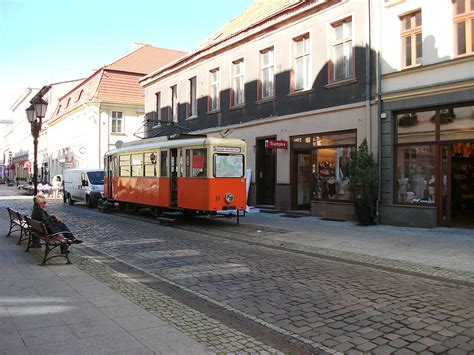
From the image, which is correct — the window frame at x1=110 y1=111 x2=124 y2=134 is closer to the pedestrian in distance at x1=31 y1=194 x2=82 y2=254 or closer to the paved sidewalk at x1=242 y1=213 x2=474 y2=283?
the paved sidewalk at x1=242 y1=213 x2=474 y2=283

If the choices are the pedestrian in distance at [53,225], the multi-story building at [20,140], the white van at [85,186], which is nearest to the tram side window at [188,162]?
the pedestrian in distance at [53,225]

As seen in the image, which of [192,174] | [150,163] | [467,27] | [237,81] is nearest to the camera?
[467,27]

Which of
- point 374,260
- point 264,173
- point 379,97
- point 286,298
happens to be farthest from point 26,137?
point 286,298

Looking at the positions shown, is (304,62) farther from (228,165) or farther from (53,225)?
(53,225)

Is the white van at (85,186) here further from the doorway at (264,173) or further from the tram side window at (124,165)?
the doorway at (264,173)

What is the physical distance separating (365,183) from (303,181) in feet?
15.2

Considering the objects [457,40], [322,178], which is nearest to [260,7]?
[322,178]

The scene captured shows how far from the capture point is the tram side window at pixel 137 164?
59.9 ft

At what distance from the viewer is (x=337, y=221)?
634 inches

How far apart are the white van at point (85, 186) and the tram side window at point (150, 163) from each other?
754cm

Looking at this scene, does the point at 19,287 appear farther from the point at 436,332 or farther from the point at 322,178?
the point at 322,178

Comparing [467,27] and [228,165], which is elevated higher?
[467,27]

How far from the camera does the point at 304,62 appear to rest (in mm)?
18547

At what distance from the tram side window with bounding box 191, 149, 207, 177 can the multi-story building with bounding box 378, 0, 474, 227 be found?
5749 millimetres
